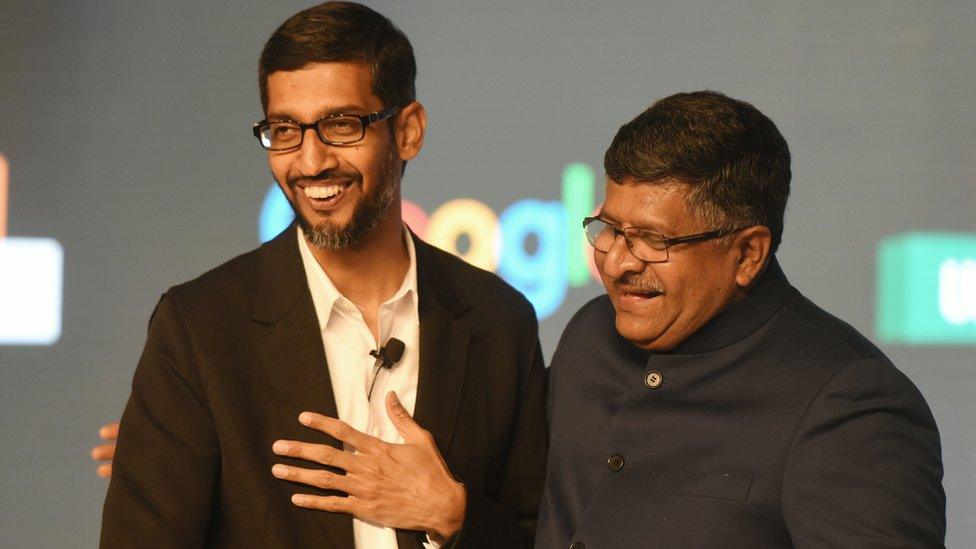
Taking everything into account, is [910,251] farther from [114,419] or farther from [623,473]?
[114,419]

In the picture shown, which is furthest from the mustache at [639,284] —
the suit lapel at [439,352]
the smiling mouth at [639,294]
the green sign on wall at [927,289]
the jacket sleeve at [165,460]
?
the green sign on wall at [927,289]

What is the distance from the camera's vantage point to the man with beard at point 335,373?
1.97 m

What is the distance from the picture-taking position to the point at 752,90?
346 centimetres

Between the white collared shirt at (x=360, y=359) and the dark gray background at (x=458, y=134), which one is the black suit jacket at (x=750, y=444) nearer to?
the white collared shirt at (x=360, y=359)

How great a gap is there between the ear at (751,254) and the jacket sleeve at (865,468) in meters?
0.22

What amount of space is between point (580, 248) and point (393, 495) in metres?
1.60

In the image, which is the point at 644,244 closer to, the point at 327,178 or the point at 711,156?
the point at 711,156

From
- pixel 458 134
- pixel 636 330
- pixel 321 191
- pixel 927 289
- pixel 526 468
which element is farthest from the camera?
pixel 458 134

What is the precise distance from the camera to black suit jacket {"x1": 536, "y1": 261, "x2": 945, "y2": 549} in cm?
163

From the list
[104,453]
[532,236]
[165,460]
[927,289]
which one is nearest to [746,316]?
[165,460]

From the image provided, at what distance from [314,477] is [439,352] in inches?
13.6

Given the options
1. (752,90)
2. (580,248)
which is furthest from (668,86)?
(580,248)

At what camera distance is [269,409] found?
2.03m

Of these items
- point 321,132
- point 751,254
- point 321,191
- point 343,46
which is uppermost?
point 343,46
